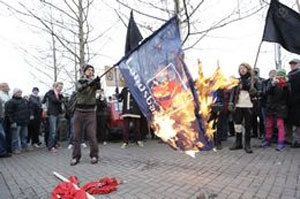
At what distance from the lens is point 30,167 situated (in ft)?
29.2

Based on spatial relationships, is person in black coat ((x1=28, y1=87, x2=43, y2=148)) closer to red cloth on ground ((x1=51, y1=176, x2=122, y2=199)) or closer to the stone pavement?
the stone pavement

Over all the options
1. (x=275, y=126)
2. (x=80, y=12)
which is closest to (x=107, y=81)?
(x=80, y=12)

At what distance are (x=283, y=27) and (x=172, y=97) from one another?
11.6ft

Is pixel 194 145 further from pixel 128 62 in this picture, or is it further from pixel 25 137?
pixel 25 137

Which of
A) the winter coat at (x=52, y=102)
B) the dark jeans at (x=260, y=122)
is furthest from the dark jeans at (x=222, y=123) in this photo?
the winter coat at (x=52, y=102)

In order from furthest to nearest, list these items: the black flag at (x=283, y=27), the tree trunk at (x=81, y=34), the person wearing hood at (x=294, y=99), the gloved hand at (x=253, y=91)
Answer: the tree trunk at (x=81, y=34), the person wearing hood at (x=294, y=99), the gloved hand at (x=253, y=91), the black flag at (x=283, y=27)

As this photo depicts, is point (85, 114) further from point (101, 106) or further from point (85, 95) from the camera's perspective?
point (101, 106)

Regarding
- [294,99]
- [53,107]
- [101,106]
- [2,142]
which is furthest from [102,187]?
[101,106]

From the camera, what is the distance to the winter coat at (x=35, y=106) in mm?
12554

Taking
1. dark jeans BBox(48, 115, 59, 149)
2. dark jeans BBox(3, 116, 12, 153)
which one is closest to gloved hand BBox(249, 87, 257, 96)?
dark jeans BBox(48, 115, 59, 149)

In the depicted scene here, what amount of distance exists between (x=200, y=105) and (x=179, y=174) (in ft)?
7.14

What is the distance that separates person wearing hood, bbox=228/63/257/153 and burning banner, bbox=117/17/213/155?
14.4ft

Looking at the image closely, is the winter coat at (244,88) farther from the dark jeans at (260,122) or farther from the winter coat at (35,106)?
the winter coat at (35,106)

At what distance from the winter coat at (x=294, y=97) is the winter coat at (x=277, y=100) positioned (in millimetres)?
259
